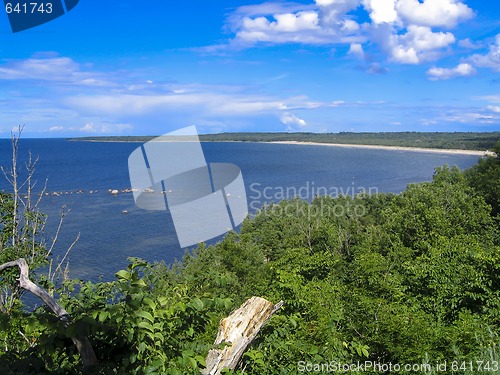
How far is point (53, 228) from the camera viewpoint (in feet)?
133

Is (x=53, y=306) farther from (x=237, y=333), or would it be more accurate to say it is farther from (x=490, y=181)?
(x=490, y=181)

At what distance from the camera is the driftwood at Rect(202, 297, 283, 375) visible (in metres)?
3.98

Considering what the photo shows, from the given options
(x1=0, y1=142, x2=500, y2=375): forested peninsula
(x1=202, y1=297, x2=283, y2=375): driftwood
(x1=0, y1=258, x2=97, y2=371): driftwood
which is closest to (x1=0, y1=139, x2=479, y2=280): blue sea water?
(x1=0, y1=142, x2=500, y2=375): forested peninsula

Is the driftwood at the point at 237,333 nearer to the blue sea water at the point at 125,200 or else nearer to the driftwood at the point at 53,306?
the driftwood at the point at 53,306

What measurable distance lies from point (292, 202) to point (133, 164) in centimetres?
4226

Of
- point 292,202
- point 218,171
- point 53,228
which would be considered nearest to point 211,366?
point 53,228

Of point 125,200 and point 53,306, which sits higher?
point 53,306

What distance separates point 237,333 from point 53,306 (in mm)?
1773

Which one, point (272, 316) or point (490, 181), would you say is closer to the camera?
point (272, 316)

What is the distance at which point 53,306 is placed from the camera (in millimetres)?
3045

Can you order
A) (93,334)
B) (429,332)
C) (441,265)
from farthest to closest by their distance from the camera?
(441,265), (429,332), (93,334)

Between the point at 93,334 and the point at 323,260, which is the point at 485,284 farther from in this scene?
the point at 323,260

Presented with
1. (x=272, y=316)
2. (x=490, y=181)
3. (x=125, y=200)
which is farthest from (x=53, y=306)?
(x=125, y=200)

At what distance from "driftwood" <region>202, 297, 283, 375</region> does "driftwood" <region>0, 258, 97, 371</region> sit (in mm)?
1119
